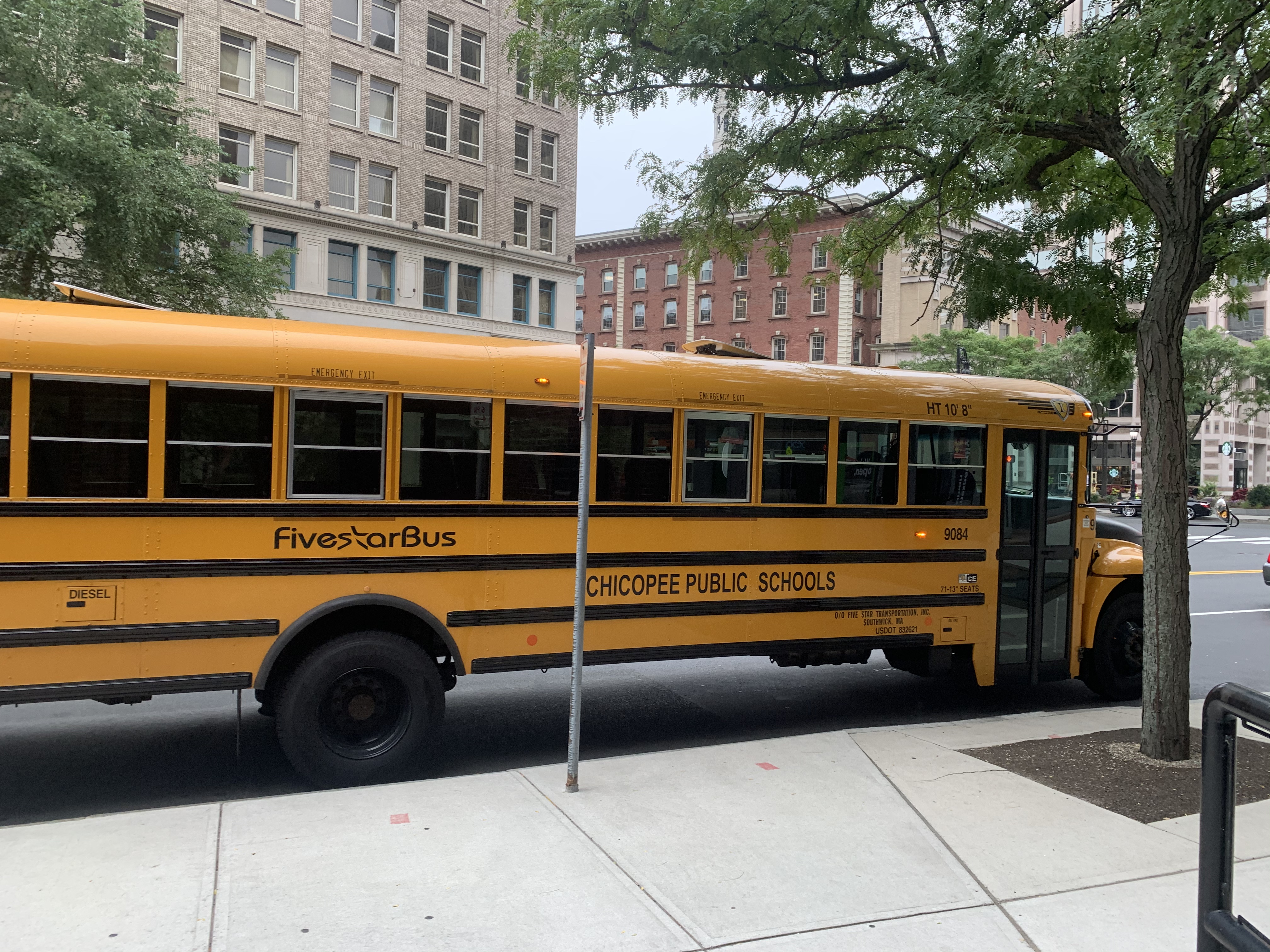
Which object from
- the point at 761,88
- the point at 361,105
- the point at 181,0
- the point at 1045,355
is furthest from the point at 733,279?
the point at 761,88

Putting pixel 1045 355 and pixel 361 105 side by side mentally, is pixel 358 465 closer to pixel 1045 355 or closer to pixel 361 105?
pixel 361 105

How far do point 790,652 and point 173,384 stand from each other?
4.56 meters

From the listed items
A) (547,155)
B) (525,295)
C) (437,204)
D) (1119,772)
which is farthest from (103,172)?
(547,155)

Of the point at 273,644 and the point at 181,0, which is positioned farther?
the point at 181,0

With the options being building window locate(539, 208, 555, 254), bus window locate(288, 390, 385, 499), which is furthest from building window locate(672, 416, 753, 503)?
building window locate(539, 208, 555, 254)

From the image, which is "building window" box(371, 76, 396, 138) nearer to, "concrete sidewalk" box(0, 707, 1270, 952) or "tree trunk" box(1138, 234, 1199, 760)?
"tree trunk" box(1138, 234, 1199, 760)

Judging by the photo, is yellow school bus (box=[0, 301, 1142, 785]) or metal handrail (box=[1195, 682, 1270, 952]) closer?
metal handrail (box=[1195, 682, 1270, 952])

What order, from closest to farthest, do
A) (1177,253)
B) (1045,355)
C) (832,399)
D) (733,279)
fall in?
(1177,253) → (832,399) → (1045,355) → (733,279)

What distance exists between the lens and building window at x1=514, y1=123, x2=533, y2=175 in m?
39.8

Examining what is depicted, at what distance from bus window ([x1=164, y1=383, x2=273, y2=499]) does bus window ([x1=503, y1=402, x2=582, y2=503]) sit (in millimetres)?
1463

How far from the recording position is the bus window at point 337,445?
18.5ft

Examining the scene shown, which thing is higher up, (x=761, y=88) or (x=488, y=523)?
(x=761, y=88)

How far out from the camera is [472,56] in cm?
3825

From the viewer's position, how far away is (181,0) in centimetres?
2980
